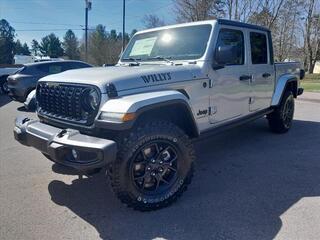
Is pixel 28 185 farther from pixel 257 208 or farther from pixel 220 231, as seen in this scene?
pixel 257 208

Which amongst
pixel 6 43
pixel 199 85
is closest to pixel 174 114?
pixel 199 85

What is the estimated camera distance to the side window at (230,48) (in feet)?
13.6

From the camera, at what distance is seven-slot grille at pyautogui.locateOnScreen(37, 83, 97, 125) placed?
3.35m

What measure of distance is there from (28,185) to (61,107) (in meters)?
1.36

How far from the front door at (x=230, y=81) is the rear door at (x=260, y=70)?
0.23 meters

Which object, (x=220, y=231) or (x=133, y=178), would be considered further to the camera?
(x=133, y=178)

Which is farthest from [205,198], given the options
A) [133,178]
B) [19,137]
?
[19,137]

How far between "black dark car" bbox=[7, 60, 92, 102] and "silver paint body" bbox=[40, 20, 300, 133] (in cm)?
768

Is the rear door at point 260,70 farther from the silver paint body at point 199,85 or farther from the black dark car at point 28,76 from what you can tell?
the black dark car at point 28,76

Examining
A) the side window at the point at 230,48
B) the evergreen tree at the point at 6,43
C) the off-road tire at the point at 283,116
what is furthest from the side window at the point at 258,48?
the evergreen tree at the point at 6,43

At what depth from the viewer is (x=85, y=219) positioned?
133 inches

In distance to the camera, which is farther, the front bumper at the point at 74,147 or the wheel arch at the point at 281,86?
the wheel arch at the point at 281,86

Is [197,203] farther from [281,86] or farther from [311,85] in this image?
[311,85]

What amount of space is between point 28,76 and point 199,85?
374 inches
